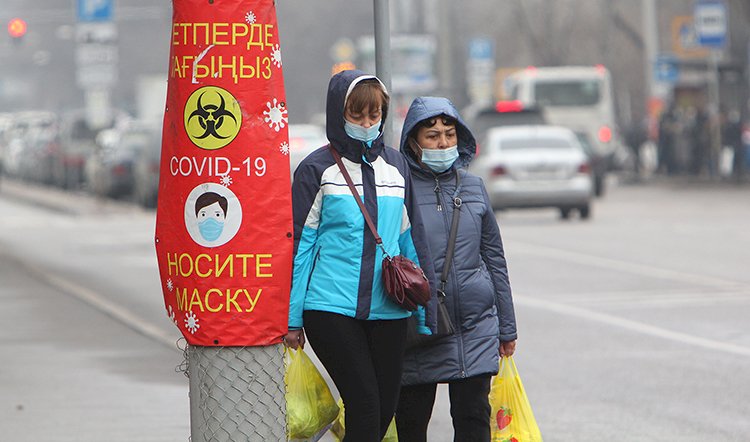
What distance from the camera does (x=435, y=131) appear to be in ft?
22.8

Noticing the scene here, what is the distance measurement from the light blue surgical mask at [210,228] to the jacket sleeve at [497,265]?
1363 millimetres

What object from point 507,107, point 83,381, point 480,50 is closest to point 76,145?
point 480,50

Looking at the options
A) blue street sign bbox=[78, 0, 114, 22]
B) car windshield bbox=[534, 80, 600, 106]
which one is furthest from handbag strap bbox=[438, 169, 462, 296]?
car windshield bbox=[534, 80, 600, 106]

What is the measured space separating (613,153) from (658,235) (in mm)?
20535

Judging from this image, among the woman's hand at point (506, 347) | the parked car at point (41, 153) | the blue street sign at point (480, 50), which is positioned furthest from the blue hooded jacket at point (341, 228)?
the blue street sign at point (480, 50)

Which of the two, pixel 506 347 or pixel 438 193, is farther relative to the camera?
pixel 506 347

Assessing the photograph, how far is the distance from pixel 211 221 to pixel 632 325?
8386 mm

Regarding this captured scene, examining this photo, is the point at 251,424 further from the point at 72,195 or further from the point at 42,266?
the point at 72,195

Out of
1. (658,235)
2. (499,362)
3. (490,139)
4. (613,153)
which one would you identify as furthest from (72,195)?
(499,362)

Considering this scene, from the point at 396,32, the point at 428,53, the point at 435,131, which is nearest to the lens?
the point at 435,131

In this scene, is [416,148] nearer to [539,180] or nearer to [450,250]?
[450,250]

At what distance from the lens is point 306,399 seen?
6824 millimetres

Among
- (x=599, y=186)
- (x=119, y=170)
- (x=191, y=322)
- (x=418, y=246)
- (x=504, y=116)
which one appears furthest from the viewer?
(x=119, y=170)

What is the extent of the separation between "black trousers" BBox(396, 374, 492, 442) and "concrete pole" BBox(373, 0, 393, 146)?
2.03 metres
